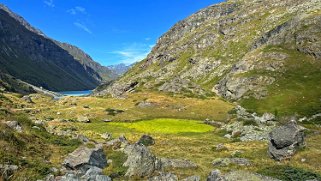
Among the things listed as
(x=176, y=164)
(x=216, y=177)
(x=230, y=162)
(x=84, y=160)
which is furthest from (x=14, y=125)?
(x=230, y=162)

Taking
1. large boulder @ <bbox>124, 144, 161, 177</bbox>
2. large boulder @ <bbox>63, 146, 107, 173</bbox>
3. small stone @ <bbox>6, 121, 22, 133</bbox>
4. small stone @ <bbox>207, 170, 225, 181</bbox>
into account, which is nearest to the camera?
small stone @ <bbox>207, 170, 225, 181</bbox>

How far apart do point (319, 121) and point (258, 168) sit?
65.8 metres

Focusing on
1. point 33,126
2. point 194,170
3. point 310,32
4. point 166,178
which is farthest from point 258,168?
point 310,32

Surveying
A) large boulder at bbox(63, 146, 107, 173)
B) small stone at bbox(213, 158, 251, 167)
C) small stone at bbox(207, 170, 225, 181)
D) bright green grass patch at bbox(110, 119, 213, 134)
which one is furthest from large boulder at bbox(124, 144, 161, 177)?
bright green grass patch at bbox(110, 119, 213, 134)

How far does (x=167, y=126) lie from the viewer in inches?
3314

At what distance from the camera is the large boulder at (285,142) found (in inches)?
1507

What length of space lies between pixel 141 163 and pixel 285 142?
18.2m

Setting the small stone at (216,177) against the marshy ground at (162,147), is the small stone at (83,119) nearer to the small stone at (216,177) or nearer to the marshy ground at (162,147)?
the marshy ground at (162,147)

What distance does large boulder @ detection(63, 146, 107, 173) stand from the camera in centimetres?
2894

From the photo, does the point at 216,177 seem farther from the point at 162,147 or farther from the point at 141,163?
the point at 162,147

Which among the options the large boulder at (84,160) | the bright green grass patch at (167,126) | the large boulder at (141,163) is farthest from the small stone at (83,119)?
the large boulder at (141,163)

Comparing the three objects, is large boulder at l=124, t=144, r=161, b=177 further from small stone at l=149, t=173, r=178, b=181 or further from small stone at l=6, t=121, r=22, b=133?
small stone at l=6, t=121, r=22, b=133

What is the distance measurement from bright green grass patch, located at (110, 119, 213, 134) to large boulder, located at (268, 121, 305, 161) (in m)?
38.0

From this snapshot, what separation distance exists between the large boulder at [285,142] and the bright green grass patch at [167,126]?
37979 millimetres
